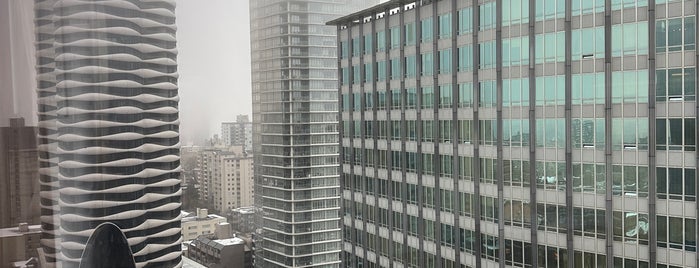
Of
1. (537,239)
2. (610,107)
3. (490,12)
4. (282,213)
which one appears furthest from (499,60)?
(282,213)

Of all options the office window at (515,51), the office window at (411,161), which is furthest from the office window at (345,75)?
the office window at (515,51)

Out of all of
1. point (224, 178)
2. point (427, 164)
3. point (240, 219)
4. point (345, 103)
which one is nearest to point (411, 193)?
point (427, 164)

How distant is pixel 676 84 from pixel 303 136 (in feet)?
25.9

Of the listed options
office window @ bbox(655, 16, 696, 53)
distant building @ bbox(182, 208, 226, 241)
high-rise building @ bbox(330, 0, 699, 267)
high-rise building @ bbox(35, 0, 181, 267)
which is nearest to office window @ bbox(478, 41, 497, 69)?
high-rise building @ bbox(330, 0, 699, 267)

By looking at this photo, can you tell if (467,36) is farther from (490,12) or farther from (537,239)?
(537,239)

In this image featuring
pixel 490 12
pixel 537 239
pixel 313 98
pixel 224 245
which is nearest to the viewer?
pixel 224 245

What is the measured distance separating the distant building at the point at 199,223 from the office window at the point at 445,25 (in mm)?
5298

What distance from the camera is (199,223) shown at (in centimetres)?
209

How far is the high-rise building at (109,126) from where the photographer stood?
118 centimetres

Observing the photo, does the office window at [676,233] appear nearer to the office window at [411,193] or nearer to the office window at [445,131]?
the office window at [445,131]

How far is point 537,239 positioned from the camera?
593 centimetres

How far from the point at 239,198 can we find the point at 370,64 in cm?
640

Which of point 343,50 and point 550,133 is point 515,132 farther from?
point 343,50

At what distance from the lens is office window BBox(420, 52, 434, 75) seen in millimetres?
7367
